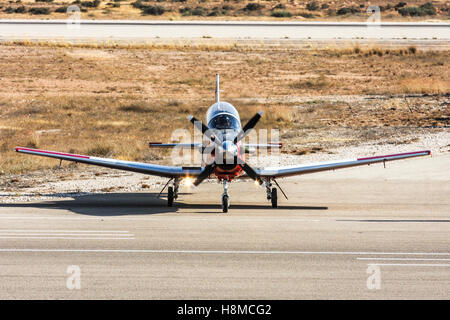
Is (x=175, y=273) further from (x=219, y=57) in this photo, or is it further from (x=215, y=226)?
(x=219, y=57)

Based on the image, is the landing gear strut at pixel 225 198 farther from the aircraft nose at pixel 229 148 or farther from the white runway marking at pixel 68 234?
the white runway marking at pixel 68 234

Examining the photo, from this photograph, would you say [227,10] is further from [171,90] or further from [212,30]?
[171,90]

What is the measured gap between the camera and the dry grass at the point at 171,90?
35.0 meters

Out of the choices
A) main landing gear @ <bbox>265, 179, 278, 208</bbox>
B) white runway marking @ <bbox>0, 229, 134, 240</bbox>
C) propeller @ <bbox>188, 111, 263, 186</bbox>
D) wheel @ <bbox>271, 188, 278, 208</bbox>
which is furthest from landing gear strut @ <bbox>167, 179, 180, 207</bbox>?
white runway marking @ <bbox>0, 229, 134, 240</bbox>

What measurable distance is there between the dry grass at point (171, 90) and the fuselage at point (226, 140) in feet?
30.9

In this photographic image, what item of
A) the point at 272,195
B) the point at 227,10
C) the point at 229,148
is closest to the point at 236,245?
the point at 229,148

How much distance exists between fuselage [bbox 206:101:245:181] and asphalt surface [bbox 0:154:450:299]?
3.85ft

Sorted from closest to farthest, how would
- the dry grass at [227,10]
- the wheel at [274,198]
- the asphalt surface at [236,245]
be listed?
the asphalt surface at [236,245], the wheel at [274,198], the dry grass at [227,10]

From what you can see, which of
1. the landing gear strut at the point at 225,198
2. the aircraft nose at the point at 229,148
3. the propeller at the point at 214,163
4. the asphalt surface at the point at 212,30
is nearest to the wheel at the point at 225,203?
the landing gear strut at the point at 225,198

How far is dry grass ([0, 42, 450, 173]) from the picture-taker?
3497 cm

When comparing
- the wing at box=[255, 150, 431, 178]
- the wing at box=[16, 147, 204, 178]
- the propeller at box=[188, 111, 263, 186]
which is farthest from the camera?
the wing at box=[255, 150, 431, 178]

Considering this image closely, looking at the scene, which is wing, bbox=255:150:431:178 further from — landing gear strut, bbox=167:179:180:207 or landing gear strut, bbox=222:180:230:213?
landing gear strut, bbox=167:179:180:207

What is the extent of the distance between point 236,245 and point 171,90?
34435mm

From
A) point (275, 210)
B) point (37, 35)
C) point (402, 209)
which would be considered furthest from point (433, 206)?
point (37, 35)
